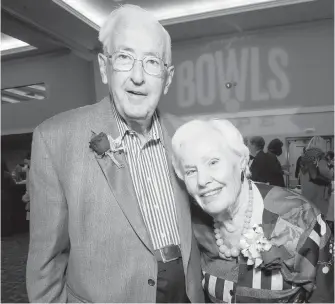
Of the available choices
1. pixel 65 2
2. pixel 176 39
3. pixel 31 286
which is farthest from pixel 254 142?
pixel 31 286

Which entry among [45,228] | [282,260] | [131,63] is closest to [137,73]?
[131,63]

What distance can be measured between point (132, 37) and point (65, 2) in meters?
4.18

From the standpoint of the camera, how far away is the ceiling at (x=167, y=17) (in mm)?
4918

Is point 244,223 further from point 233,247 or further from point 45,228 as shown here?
point 45,228

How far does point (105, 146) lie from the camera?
129cm

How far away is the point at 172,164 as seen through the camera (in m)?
1.42

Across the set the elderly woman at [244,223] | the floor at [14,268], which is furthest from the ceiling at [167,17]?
the elderly woman at [244,223]

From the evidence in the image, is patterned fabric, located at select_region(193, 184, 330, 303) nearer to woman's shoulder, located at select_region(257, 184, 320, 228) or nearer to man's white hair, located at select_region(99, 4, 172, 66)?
woman's shoulder, located at select_region(257, 184, 320, 228)

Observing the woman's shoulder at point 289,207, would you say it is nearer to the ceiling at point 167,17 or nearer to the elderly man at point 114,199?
the elderly man at point 114,199

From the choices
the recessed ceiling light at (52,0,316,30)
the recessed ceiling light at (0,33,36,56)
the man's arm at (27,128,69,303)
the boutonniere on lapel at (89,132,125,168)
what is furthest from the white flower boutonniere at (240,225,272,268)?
the recessed ceiling light at (0,33,36,56)

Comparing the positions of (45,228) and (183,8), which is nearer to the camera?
(45,228)

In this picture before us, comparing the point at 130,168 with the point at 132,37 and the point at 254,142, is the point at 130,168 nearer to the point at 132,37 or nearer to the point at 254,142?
the point at 132,37

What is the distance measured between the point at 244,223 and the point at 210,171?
28cm

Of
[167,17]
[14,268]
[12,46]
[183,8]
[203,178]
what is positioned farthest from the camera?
[12,46]
